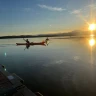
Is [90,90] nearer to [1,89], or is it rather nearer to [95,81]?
[95,81]

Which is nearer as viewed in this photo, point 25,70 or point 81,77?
point 81,77

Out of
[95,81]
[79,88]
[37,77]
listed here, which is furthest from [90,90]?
[37,77]

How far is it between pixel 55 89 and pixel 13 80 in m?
5.00

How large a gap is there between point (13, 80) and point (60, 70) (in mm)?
9248

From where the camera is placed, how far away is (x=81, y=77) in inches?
765

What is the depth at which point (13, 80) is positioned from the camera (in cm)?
1502

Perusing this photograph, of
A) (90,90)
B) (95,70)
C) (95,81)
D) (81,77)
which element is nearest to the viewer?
(90,90)

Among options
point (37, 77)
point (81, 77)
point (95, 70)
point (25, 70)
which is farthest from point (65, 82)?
point (25, 70)

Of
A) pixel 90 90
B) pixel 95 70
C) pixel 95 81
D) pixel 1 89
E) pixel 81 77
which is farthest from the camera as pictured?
pixel 95 70

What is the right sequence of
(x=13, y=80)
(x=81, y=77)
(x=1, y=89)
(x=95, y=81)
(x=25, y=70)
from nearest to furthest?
(x=1, y=89)
(x=13, y=80)
(x=95, y=81)
(x=81, y=77)
(x=25, y=70)

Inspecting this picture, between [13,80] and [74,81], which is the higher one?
[13,80]

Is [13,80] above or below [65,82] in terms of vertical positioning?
above

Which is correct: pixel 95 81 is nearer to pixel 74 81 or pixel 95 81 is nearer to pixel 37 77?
pixel 74 81

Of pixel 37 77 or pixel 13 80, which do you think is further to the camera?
pixel 37 77
